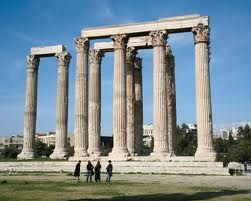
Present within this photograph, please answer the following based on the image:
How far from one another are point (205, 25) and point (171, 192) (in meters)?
32.5

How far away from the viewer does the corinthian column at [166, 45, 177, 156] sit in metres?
63.1

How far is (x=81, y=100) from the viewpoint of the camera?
194 ft

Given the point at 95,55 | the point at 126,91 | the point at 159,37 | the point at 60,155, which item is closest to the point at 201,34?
the point at 159,37

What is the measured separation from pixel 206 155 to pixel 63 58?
30.2m

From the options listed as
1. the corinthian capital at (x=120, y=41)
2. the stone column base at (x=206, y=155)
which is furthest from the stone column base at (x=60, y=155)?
the stone column base at (x=206, y=155)

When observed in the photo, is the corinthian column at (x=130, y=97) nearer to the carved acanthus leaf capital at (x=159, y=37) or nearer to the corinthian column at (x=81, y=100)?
the corinthian column at (x=81, y=100)

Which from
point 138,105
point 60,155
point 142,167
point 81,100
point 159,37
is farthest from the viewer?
point 138,105

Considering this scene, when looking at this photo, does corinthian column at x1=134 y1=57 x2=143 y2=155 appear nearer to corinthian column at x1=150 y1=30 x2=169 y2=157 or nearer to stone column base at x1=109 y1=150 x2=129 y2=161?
stone column base at x1=109 y1=150 x2=129 y2=161

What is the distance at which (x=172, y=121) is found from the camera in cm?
6375

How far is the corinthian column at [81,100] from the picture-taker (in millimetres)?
57875

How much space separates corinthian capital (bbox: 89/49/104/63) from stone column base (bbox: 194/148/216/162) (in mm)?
22806

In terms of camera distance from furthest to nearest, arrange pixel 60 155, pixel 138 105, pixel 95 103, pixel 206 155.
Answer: pixel 138 105, pixel 60 155, pixel 95 103, pixel 206 155

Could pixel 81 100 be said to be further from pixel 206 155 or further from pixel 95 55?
pixel 206 155

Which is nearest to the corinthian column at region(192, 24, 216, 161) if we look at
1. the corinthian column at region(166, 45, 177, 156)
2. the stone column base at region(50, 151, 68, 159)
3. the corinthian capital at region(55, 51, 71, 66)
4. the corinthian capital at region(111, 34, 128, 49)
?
the corinthian capital at region(111, 34, 128, 49)
